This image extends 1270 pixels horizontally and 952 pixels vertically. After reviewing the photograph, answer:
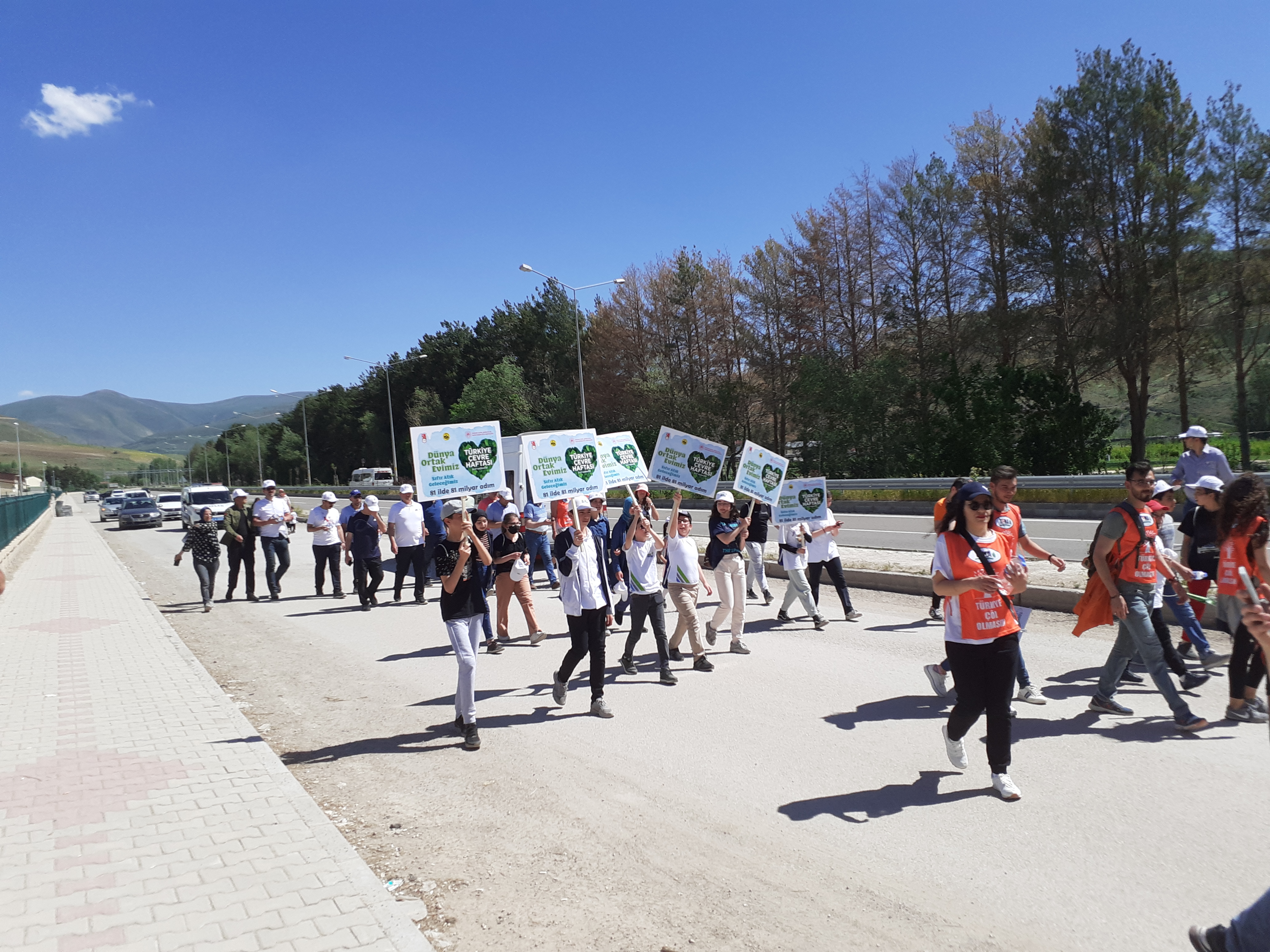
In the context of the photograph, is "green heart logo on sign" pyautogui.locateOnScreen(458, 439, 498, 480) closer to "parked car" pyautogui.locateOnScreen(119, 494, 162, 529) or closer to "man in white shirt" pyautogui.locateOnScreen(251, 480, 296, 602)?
"man in white shirt" pyautogui.locateOnScreen(251, 480, 296, 602)

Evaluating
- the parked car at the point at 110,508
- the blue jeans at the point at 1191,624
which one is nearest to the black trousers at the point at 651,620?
the blue jeans at the point at 1191,624

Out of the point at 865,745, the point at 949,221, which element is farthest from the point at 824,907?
the point at 949,221

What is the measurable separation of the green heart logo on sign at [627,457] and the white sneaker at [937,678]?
4.75 metres

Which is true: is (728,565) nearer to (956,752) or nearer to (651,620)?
(651,620)

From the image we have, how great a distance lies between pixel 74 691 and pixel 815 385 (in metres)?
31.0

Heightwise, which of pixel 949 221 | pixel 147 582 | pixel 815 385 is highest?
pixel 949 221

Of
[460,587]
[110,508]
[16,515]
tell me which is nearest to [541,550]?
[460,587]

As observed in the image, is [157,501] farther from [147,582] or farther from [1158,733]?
[1158,733]

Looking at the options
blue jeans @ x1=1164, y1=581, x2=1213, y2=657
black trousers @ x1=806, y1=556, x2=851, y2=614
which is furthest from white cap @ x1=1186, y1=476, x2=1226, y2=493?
black trousers @ x1=806, y1=556, x2=851, y2=614

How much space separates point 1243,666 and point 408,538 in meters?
10.8

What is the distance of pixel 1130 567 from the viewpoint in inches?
241

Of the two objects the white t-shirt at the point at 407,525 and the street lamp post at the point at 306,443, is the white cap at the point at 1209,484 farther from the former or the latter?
the street lamp post at the point at 306,443

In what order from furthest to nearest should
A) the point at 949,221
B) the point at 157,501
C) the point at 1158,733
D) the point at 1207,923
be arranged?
the point at 157,501, the point at 949,221, the point at 1158,733, the point at 1207,923

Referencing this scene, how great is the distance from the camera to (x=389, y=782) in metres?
5.85
